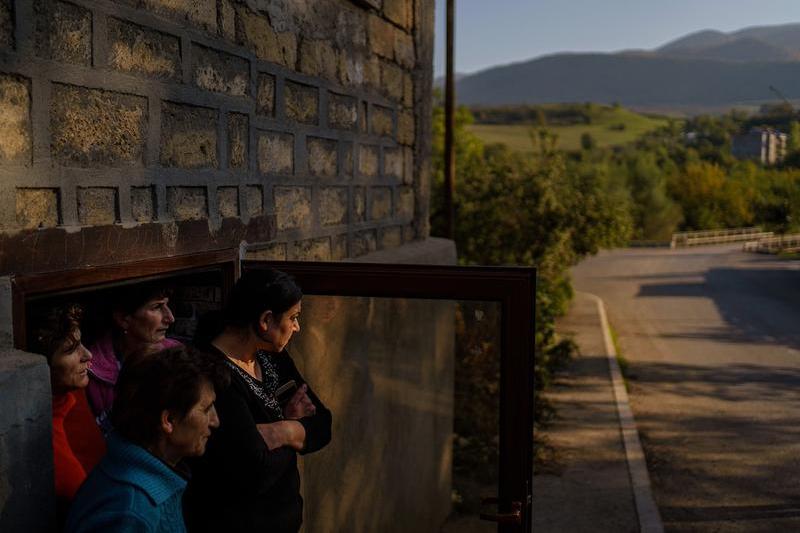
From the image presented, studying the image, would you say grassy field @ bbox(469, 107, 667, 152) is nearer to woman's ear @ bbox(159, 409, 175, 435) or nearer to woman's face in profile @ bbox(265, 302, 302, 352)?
woman's face in profile @ bbox(265, 302, 302, 352)

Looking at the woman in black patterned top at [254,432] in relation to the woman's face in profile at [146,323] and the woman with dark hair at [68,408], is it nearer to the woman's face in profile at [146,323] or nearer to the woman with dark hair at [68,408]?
the woman with dark hair at [68,408]

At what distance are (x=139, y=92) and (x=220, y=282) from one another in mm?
981

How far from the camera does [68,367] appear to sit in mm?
2877

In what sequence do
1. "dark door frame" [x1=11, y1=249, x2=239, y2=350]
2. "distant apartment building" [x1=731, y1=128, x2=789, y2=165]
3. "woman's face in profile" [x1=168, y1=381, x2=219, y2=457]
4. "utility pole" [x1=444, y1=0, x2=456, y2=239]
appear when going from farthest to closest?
"distant apartment building" [x1=731, y1=128, x2=789, y2=165] → "utility pole" [x1=444, y1=0, x2=456, y2=239] → "dark door frame" [x1=11, y1=249, x2=239, y2=350] → "woman's face in profile" [x1=168, y1=381, x2=219, y2=457]

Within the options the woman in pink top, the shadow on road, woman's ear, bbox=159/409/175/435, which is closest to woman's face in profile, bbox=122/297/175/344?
the woman in pink top

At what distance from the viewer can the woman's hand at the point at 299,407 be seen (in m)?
3.26

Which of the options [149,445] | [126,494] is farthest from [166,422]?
[126,494]

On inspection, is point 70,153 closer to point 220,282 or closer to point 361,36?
point 220,282

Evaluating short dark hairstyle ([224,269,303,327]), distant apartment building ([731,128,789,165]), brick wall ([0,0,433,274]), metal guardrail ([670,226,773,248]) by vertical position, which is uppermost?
distant apartment building ([731,128,789,165])

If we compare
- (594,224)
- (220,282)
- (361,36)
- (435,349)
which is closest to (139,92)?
(220,282)

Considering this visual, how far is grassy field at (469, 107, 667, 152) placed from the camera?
470ft

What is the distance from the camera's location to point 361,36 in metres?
5.48

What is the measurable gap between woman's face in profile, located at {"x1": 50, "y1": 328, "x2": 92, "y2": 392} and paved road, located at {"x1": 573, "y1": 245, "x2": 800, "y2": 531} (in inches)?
216

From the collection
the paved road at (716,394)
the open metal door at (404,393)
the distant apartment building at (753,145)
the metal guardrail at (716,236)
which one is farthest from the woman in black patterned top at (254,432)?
the distant apartment building at (753,145)
